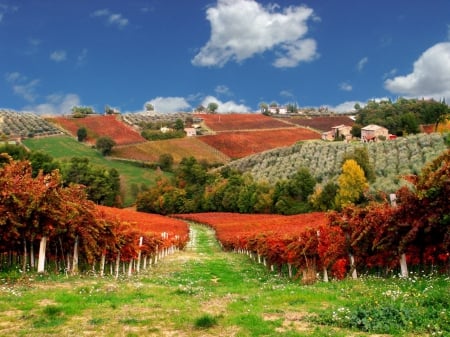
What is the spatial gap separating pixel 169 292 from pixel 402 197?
9.36 metres

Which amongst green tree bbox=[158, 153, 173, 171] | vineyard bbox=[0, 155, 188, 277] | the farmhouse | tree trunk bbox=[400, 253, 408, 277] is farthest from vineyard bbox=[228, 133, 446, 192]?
vineyard bbox=[0, 155, 188, 277]

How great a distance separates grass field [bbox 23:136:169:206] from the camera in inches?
4963

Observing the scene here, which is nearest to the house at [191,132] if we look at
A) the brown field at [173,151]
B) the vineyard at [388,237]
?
the brown field at [173,151]

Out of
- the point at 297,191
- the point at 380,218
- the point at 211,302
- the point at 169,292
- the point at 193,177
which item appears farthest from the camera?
the point at 193,177

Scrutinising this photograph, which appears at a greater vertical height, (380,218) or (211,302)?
(380,218)

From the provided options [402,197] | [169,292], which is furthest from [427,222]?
[169,292]

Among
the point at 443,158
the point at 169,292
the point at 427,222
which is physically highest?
the point at 443,158

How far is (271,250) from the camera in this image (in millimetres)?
29219

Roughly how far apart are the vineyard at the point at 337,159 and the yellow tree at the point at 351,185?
281cm

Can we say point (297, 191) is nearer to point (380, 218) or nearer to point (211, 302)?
point (380, 218)

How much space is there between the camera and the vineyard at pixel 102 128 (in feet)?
544

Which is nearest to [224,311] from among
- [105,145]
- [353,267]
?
[353,267]

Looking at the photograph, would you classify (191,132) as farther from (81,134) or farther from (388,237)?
(388,237)

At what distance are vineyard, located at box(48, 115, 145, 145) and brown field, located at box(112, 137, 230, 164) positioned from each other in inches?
361
